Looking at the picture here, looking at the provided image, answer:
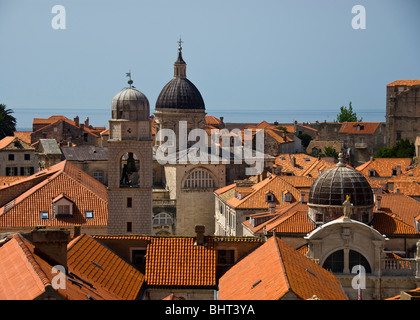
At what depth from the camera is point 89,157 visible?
85.9m

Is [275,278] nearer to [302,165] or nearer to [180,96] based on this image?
[180,96]

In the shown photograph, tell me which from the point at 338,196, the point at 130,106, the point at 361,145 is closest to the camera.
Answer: the point at 338,196

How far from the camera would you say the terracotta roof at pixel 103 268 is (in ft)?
100

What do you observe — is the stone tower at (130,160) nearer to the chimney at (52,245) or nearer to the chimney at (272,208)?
the chimney at (272,208)

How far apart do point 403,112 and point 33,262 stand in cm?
10742

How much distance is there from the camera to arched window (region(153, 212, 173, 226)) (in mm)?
76188

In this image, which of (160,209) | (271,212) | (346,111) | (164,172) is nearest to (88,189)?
(271,212)

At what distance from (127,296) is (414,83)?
105370 mm

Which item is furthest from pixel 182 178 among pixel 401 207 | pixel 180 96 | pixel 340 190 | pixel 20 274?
pixel 20 274

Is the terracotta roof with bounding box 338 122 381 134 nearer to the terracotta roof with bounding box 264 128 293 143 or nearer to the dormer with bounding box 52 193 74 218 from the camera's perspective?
the terracotta roof with bounding box 264 128 293 143

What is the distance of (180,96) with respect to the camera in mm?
89500

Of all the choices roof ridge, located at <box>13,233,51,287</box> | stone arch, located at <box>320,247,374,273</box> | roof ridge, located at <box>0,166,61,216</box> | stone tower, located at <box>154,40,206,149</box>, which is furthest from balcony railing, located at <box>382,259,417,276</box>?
stone tower, located at <box>154,40,206,149</box>

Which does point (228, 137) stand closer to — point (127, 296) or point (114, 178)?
point (114, 178)
